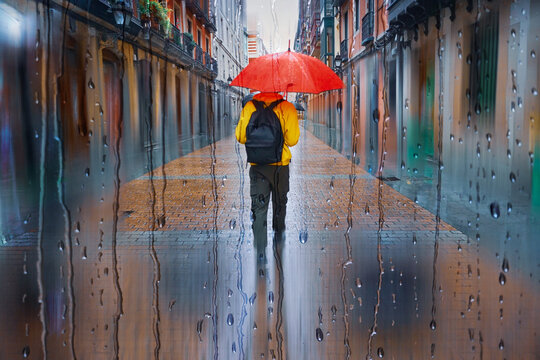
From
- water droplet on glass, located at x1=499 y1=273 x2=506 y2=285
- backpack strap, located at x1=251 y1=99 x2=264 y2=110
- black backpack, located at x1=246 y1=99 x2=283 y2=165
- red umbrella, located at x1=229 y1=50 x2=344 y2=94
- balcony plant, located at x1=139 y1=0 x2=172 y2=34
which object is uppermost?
balcony plant, located at x1=139 y1=0 x2=172 y2=34

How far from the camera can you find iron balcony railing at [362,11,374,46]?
13.4m

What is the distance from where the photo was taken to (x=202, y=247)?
4.19 meters

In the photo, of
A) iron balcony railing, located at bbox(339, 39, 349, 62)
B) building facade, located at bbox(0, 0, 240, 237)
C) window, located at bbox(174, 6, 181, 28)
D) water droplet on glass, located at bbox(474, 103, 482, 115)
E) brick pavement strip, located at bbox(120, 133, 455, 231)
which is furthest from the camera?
iron balcony railing, located at bbox(339, 39, 349, 62)

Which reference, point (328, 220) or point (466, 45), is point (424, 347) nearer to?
point (328, 220)

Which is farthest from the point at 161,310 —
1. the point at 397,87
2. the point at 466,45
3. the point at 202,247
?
the point at 397,87

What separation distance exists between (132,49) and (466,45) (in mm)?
8755

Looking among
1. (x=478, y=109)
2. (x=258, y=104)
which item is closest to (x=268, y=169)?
(x=258, y=104)

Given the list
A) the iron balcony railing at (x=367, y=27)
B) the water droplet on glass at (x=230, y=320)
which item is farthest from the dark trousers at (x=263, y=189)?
the iron balcony railing at (x=367, y=27)

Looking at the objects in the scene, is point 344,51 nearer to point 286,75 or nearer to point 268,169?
point 286,75

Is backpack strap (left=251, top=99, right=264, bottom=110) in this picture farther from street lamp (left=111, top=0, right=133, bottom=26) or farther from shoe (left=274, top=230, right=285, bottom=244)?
street lamp (left=111, top=0, right=133, bottom=26)

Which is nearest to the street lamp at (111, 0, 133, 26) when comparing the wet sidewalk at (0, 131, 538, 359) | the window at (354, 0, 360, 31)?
the wet sidewalk at (0, 131, 538, 359)

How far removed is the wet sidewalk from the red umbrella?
144 cm

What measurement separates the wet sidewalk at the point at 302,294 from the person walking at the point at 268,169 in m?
0.36

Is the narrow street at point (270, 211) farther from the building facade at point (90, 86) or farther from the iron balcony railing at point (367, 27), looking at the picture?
the iron balcony railing at point (367, 27)
